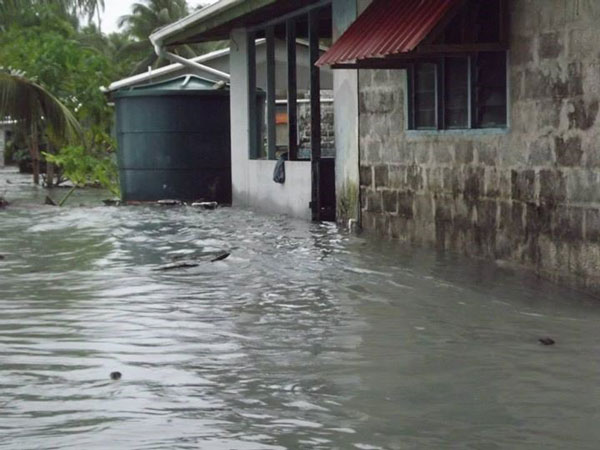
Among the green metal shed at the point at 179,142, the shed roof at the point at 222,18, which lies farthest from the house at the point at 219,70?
the shed roof at the point at 222,18

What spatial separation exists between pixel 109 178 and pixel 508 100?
16574 millimetres

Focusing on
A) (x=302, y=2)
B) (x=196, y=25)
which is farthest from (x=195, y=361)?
(x=196, y=25)

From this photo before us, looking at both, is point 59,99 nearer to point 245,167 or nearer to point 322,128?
point 322,128

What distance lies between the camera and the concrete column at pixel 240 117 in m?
20.2

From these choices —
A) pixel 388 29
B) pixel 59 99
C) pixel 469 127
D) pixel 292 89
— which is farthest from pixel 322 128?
pixel 469 127

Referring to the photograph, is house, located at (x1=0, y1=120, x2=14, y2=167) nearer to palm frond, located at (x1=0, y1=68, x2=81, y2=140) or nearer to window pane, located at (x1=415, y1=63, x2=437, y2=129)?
palm frond, located at (x1=0, y1=68, x2=81, y2=140)

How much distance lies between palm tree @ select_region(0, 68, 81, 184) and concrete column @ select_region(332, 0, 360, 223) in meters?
8.13

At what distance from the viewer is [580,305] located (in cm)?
901

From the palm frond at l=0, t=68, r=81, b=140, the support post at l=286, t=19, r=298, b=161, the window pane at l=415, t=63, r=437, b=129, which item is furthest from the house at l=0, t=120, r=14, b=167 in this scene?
the window pane at l=415, t=63, r=437, b=129

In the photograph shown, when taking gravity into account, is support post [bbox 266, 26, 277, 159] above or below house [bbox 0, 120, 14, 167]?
above

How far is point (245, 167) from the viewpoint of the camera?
2042 centimetres

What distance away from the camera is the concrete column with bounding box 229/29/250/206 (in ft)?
Answer: 66.3

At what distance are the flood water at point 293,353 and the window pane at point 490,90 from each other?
1.32 m

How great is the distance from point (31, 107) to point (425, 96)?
1105 cm
